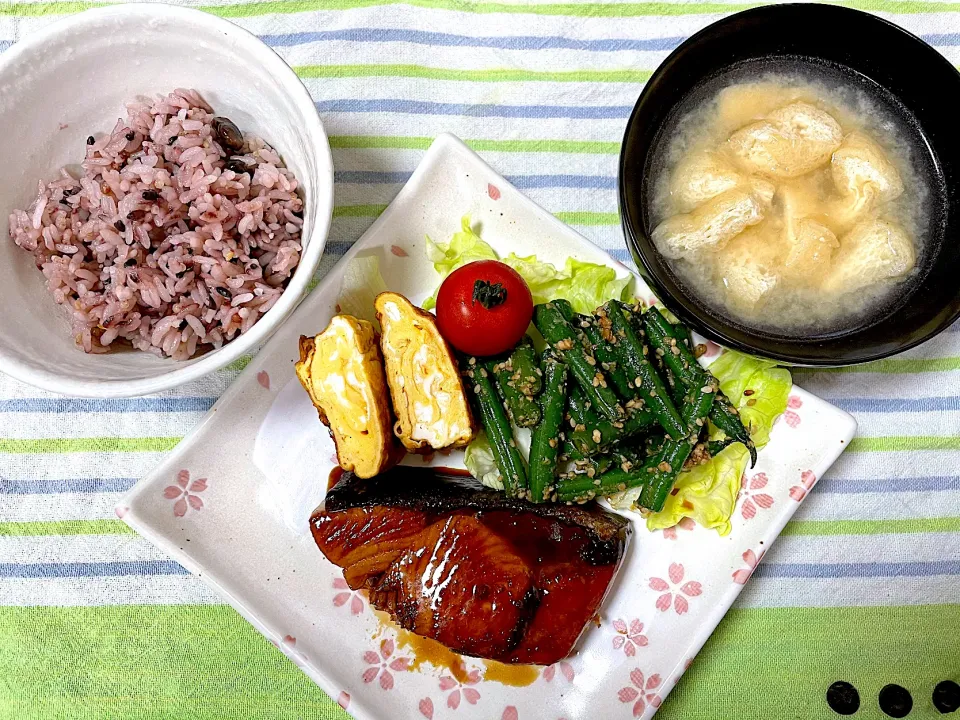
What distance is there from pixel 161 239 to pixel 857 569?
2133mm

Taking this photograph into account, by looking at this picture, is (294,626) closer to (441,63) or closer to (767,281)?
(767,281)

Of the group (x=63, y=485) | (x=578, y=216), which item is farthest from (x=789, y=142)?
(x=63, y=485)

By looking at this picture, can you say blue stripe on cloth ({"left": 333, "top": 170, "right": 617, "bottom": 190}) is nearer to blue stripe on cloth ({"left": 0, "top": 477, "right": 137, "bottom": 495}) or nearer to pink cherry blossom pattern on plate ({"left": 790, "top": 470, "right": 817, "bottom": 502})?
pink cherry blossom pattern on plate ({"left": 790, "top": 470, "right": 817, "bottom": 502})

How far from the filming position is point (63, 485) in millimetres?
2088

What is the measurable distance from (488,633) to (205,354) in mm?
980

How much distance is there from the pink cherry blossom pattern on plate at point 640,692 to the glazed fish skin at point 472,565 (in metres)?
0.20

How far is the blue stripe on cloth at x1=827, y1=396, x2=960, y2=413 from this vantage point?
2102mm

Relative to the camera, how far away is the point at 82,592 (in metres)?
2.07

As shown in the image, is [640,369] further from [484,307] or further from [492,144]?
[492,144]

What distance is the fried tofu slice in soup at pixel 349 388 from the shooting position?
174 cm

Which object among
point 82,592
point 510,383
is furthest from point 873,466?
point 82,592

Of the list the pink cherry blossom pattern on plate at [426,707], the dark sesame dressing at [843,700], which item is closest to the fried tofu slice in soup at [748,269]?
the dark sesame dressing at [843,700]

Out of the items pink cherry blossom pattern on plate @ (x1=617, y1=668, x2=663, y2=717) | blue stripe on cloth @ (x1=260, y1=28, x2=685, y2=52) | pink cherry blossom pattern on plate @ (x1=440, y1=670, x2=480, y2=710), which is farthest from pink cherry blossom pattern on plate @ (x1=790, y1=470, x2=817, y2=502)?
blue stripe on cloth @ (x1=260, y1=28, x2=685, y2=52)

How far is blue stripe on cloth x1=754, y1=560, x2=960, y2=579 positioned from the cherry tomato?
3.48ft
